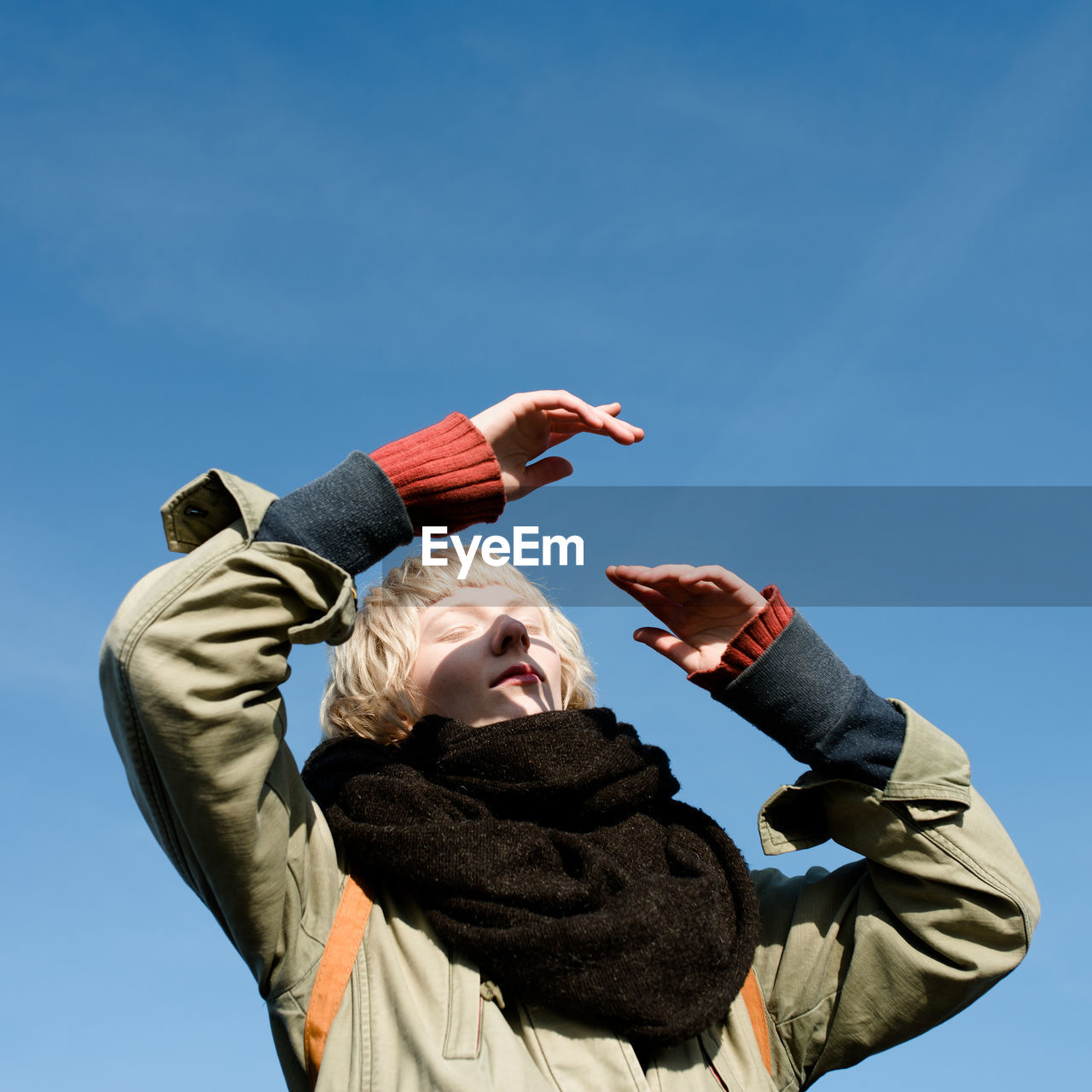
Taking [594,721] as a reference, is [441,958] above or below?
below

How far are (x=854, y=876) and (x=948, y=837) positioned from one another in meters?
0.40

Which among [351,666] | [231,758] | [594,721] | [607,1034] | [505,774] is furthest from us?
[351,666]

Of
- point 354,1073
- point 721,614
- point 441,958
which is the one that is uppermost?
point 721,614

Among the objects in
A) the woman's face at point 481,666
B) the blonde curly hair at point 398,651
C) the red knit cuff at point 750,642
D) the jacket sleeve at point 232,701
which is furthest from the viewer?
the blonde curly hair at point 398,651

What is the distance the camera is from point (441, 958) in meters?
2.48

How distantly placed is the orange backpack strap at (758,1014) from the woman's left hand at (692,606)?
812 mm

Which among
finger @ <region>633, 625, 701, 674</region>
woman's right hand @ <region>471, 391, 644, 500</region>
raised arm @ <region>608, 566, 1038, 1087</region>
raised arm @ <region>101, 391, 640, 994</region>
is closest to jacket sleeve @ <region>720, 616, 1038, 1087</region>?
raised arm @ <region>608, 566, 1038, 1087</region>

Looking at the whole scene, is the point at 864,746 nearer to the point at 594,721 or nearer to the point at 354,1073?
the point at 594,721

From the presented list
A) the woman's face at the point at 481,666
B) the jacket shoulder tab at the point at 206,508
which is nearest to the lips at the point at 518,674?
the woman's face at the point at 481,666

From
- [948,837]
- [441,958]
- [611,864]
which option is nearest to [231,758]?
[441,958]

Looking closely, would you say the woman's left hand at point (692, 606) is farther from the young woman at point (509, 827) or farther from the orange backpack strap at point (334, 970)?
the orange backpack strap at point (334, 970)

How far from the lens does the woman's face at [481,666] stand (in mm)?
2951

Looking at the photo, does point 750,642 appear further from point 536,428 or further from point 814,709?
point 536,428

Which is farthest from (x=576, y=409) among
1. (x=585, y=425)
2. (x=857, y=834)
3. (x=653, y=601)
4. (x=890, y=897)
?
(x=890, y=897)
